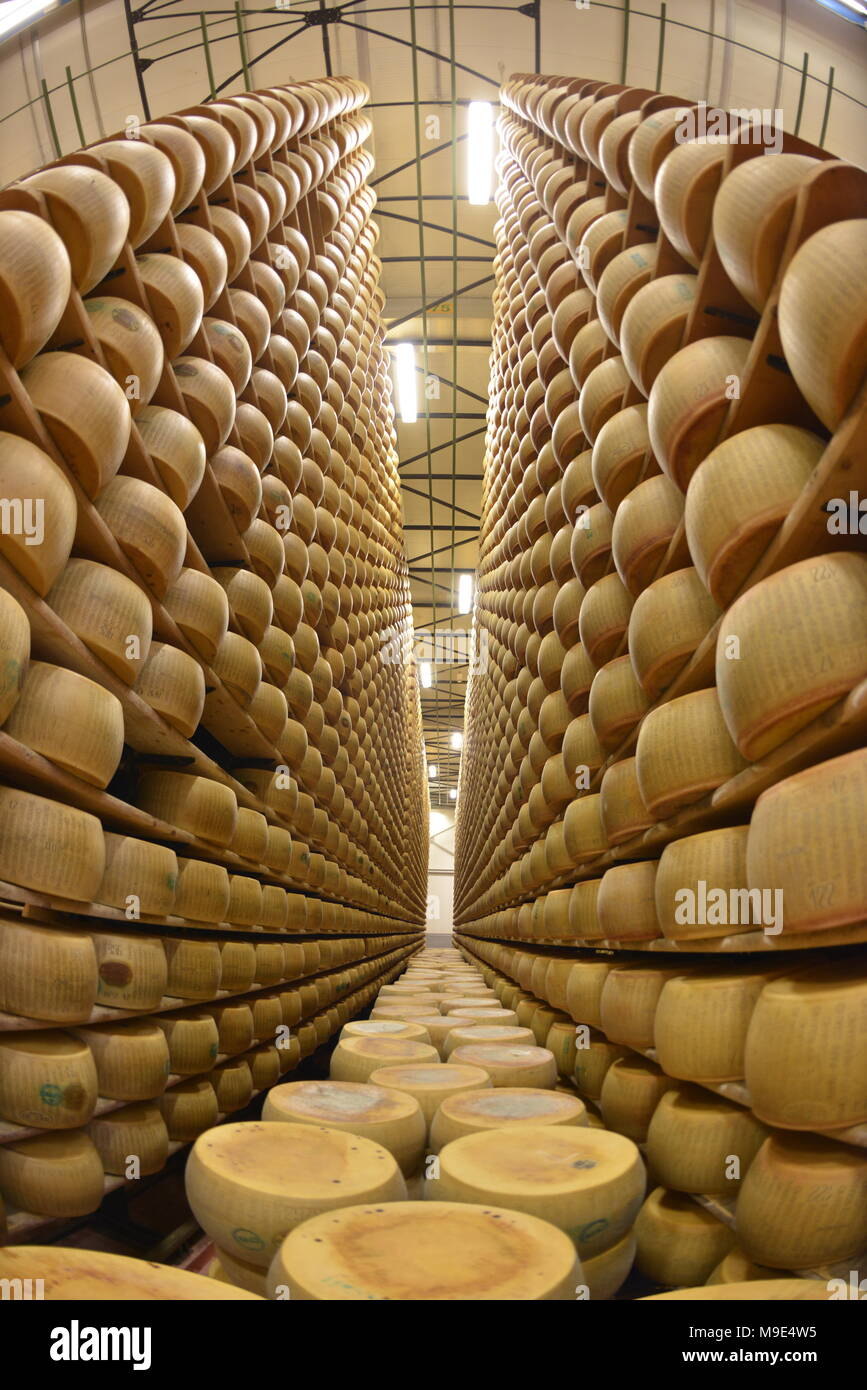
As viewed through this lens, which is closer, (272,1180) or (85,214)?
(272,1180)

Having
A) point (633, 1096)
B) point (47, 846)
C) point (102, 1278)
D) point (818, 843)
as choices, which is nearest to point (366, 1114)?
point (633, 1096)

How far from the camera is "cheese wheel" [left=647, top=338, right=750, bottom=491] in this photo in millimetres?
1556

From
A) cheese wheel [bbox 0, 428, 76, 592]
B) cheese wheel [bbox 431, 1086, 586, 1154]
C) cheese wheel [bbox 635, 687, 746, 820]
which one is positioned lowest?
cheese wheel [bbox 431, 1086, 586, 1154]

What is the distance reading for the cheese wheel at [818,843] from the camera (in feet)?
3.50

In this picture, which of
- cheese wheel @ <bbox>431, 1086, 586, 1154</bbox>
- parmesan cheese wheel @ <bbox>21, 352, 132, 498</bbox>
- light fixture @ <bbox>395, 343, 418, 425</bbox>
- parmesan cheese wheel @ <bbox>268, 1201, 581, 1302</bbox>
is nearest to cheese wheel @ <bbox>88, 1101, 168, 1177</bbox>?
cheese wheel @ <bbox>431, 1086, 586, 1154</bbox>

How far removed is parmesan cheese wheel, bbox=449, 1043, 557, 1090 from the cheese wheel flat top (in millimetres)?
1191

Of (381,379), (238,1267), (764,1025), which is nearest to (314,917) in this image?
(238,1267)

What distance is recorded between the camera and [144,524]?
204 cm

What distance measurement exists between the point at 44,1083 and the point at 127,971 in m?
0.32

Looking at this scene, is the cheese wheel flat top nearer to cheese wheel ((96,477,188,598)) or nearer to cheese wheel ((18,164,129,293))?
cheese wheel ((96,477,188,598))

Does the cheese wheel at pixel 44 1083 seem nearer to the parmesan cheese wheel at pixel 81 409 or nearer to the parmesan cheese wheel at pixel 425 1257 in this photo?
the parmesan cheese wheel at pixel 425 1257

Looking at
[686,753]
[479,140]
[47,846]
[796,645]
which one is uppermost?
[479,140]

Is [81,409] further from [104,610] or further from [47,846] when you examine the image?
[47,846]
